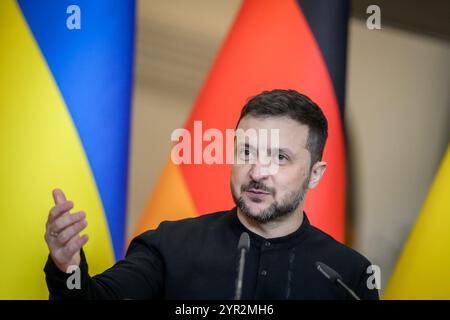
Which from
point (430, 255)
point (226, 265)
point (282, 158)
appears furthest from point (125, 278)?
point (430, 255)

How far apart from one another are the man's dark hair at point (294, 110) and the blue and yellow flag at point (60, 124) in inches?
18.8

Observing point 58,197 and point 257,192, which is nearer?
point 58,197

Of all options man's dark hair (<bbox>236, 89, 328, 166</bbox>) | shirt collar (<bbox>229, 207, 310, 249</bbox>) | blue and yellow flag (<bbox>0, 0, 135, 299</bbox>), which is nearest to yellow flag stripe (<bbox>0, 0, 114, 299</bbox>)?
blue and yellow flag (<bbox>0, 0, 135, 299</bbox>)

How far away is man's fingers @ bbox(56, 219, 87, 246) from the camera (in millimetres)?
1308

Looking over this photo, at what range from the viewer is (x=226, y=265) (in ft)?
5.69

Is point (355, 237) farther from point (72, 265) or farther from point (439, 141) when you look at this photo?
point (72, 265)

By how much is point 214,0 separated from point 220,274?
1.17 meters

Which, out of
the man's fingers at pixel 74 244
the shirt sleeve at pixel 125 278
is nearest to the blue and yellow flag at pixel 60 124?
the shirt sleeve at pixel 125 278

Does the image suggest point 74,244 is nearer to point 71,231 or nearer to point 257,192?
point 71,231

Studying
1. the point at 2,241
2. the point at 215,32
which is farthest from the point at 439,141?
the point at 2,241

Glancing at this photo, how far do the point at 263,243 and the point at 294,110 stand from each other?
36cm

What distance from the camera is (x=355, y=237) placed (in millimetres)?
2473

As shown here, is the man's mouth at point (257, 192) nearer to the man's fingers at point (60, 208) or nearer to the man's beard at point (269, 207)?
the man's beard at point (269, 207)

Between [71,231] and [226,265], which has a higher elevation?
[71,231]
